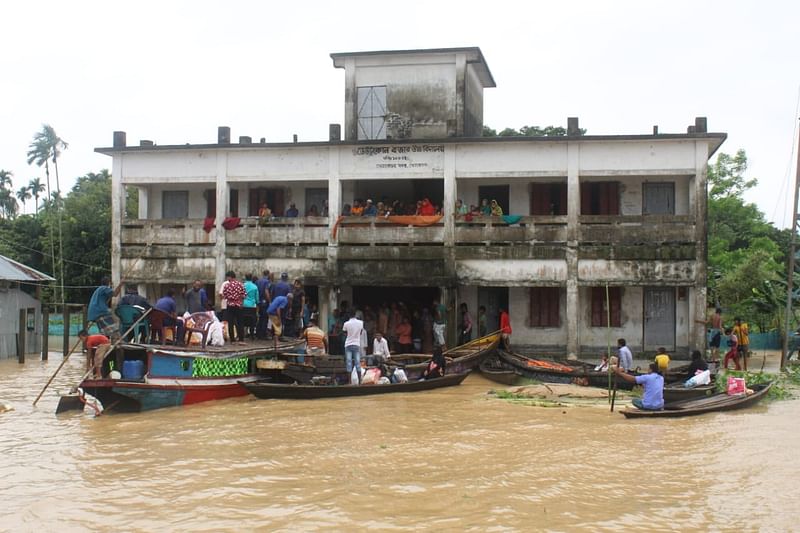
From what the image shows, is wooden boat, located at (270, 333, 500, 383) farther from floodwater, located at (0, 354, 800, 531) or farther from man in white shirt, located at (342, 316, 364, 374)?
floodwater, located at (0, 354, 800, 531)

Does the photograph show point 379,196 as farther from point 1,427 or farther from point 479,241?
point 1,427

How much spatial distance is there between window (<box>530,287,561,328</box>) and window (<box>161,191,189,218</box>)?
11178 mm

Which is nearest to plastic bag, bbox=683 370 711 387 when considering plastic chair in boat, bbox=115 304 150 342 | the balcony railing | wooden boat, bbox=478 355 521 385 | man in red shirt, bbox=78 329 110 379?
wooden boat, bbox=478 355 521 385

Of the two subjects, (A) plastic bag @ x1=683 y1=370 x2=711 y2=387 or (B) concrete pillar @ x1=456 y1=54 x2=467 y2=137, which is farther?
(B) concrete pillar @ x1=456 y1=54 x2=467 y2=137

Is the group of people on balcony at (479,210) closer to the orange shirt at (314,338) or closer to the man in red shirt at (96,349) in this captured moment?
the orange shirt at (314,338)

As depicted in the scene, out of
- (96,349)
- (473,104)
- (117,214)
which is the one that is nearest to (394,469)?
(96,349)

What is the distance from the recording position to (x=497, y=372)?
19.5m

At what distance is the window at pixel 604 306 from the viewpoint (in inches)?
919

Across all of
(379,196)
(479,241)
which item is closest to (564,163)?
(479,241)

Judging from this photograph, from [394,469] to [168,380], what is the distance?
6.45 metres

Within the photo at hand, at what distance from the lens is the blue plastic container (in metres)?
15.3

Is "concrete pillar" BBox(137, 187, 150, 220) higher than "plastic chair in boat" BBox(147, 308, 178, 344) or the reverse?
higher

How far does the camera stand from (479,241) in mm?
22500

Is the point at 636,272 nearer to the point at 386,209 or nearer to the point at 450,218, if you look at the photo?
the point at 450,218
